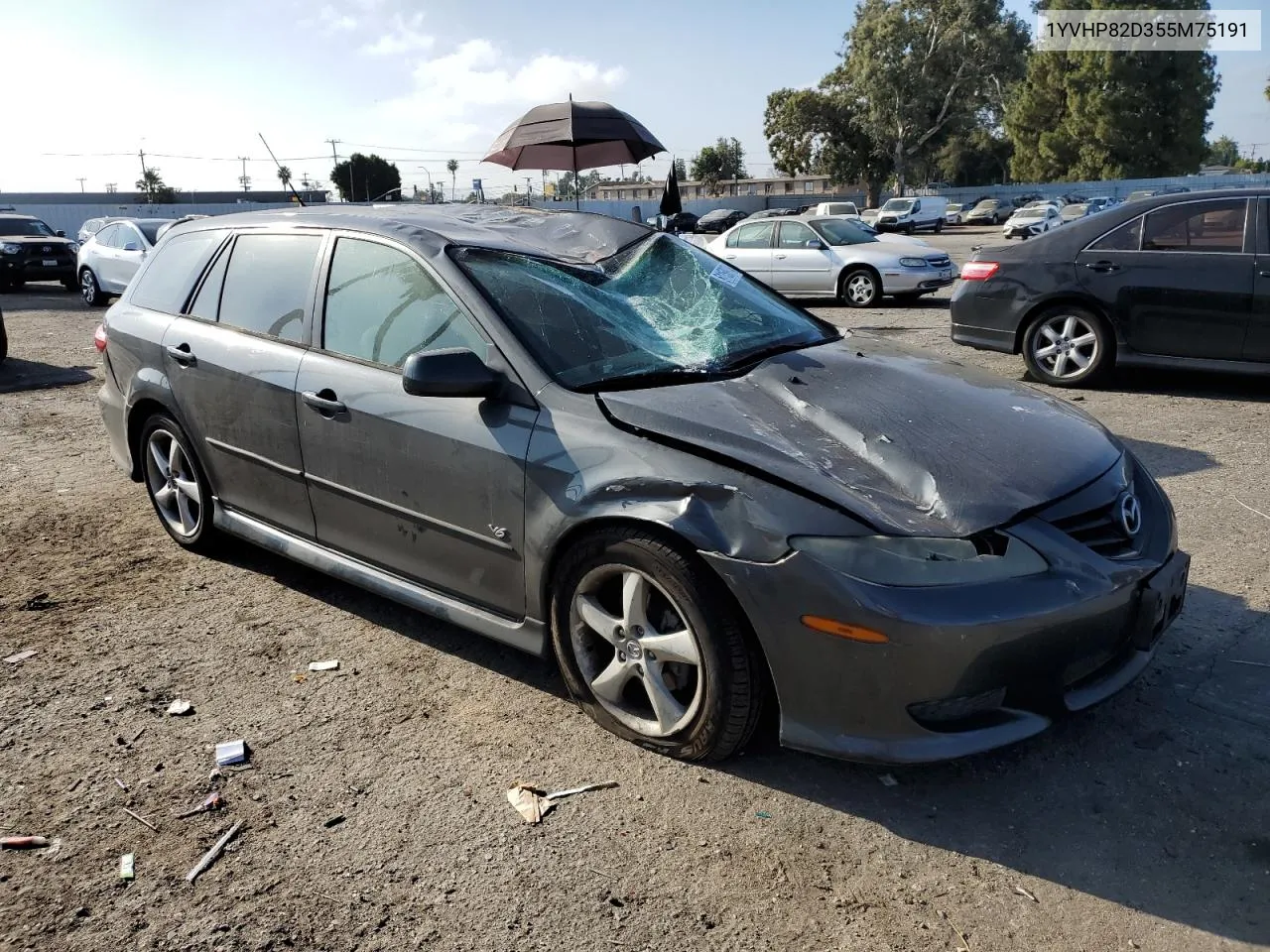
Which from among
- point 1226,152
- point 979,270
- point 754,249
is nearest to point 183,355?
point 979,270

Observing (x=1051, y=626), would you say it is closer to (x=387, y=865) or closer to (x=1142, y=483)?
(x=1142, y=483)

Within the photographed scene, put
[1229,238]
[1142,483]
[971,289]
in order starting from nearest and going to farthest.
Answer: [1142,483]
[1229,238]
[971,289]

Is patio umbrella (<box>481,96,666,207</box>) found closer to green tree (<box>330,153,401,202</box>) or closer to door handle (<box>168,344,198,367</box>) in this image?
door handle (<box>168,344,198,367</box>)

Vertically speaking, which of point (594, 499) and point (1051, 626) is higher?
point (594, 499)

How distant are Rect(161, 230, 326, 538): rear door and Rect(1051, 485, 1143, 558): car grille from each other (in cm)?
276

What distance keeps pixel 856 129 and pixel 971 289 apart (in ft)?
215

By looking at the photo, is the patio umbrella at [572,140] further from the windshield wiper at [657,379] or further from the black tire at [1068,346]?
the windshield wiper at [657,379]

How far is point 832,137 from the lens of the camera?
2734 inches

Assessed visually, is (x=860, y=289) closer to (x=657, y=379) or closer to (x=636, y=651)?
(x=657, y=379)

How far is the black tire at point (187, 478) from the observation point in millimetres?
4531

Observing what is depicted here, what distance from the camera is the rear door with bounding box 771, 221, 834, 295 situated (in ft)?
48.9

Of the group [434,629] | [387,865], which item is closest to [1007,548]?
[387,865]

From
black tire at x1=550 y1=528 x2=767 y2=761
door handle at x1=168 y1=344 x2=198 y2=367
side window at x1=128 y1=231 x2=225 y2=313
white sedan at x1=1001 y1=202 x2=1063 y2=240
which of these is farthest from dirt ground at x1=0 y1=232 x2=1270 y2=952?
white sedan at x1=1001 y1=202 x2=1063 y2=240

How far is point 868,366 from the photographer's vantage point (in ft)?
12.1
